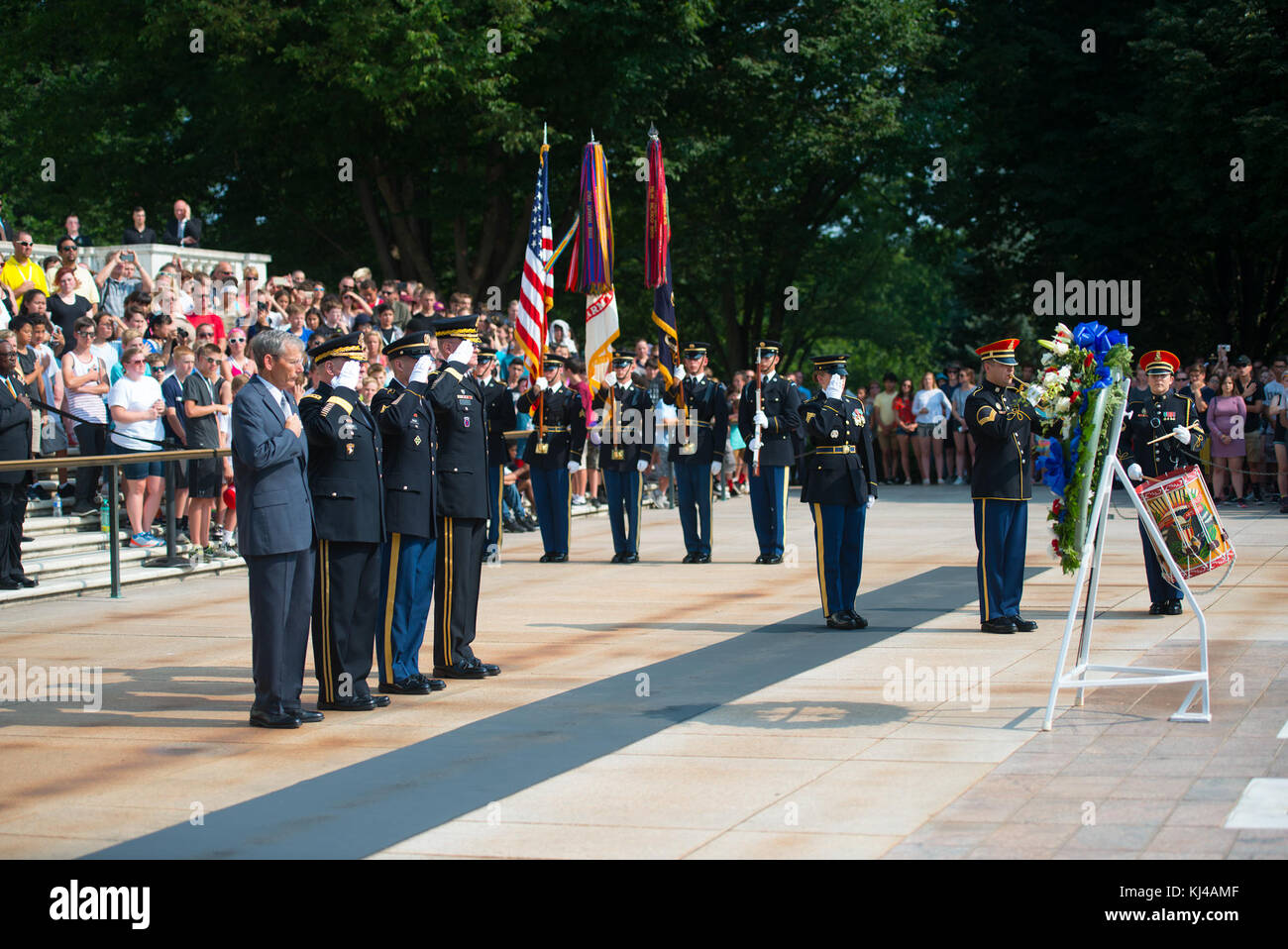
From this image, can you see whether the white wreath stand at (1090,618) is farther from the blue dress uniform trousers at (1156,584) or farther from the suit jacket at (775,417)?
the suit jacket at (775,417)

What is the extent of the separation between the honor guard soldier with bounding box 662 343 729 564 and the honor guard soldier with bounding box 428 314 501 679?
6.21m

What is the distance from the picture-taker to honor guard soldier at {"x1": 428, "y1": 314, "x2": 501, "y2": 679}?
923cm

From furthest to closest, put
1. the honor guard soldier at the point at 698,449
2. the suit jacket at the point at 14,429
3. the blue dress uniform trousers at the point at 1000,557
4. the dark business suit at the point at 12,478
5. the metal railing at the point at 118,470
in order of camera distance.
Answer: the honor guard soldier at the point at 698,449, the suit jacket at the point at 14,429, the dark business suit at the point at 12,478, the metal railing at the point at 118,470, the blue dress uniform trousers at the point at 1000,557

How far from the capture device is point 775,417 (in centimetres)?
1508

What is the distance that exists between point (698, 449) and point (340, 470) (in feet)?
24.5

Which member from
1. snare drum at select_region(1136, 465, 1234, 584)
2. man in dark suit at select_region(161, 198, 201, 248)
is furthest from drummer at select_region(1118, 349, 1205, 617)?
man in dark suit at select_region(161, 198, 201, 248)

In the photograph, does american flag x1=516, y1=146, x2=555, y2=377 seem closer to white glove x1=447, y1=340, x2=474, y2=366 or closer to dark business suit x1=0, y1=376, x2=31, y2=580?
dark business suit x1=0, y1=376, x2=31, y2=580

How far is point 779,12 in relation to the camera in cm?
3488

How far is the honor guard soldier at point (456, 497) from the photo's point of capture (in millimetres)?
9227

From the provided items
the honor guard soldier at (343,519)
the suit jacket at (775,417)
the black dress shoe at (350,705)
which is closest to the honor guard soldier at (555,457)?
the suit jacket at (775,417)

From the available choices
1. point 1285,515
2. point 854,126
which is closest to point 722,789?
point 1285,515

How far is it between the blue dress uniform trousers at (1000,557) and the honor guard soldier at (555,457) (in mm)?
5640

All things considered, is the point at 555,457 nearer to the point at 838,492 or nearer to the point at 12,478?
the point at 838,492

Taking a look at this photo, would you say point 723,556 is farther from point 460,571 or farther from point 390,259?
point 390,259
